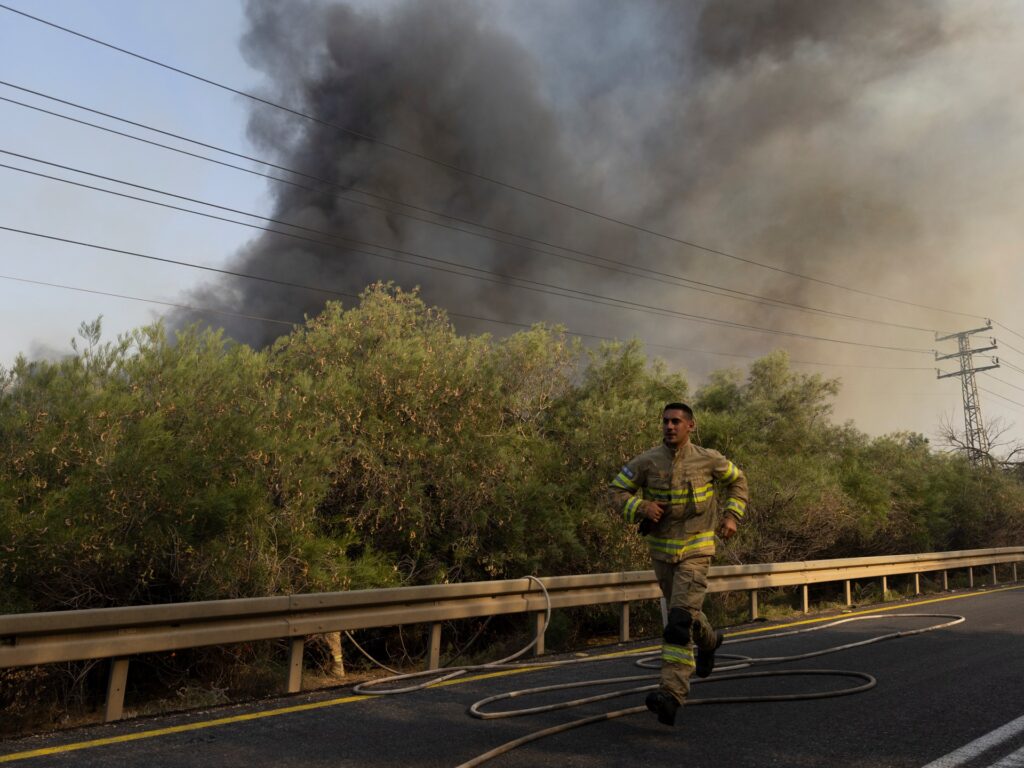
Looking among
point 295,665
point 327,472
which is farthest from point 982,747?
point 327,472

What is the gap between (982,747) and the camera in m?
4.30

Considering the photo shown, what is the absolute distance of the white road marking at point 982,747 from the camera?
399 centimetres

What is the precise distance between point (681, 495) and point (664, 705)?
1.36m

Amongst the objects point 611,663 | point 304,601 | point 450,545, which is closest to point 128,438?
point 304,601

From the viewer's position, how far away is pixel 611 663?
7.57 m

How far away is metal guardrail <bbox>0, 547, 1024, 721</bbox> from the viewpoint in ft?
16.9

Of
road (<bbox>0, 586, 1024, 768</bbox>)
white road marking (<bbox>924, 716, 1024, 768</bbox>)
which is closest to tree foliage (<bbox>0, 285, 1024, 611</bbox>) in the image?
road (<bbox>0, 586, 1024, 768</bbox>)

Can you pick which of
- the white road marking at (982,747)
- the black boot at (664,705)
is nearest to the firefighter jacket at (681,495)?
the black boot at (664,705)

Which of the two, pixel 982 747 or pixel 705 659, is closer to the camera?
pixel 982 747

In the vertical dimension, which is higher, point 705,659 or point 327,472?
point 327,472

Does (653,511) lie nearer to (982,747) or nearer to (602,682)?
(602,682)

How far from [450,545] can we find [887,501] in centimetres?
1375

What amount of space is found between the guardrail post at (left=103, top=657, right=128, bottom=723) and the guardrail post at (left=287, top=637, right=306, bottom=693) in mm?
1238

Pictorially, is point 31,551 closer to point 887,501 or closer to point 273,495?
point 273,495
